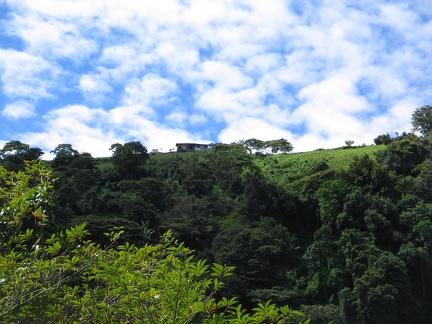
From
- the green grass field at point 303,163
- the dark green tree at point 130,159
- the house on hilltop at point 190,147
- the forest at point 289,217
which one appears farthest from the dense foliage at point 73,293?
the house on hilltop at point 190,147

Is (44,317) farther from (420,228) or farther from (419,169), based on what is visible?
(419,169)

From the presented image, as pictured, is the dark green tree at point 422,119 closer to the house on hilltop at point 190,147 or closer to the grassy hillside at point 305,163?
the grassy hillside at point 305,163

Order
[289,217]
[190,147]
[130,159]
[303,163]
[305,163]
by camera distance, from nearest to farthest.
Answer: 1. [289,217]
2. [130,159]
3. [305,163]
4. [303,163]
5. [190,147]

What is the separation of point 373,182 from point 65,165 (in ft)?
72.6

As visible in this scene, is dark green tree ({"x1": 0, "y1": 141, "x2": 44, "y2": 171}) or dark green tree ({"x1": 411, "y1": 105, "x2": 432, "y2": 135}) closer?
dark green tree ({"x1": 0, "y1": 141, "x2": 44, "y2": 171})

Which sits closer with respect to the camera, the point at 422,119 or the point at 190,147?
the point at 422,119

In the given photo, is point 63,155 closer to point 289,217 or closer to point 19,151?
point 19,151

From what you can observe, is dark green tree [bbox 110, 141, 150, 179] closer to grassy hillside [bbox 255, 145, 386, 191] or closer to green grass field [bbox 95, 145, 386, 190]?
green grass field [bbox 95, 145, 386, 190]

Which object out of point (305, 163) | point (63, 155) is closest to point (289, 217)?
point (305, 163)

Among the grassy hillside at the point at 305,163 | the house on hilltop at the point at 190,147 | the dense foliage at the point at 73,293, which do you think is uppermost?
the house on hilltop at the point at 190,147

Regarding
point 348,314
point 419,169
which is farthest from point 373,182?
point 348,314

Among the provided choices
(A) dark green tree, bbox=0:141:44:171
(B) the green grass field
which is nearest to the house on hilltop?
(B) the green grass field

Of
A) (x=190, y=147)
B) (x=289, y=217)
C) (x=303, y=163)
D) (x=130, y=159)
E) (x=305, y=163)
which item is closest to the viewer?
(x=289, y=217)

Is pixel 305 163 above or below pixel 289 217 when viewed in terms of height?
above
